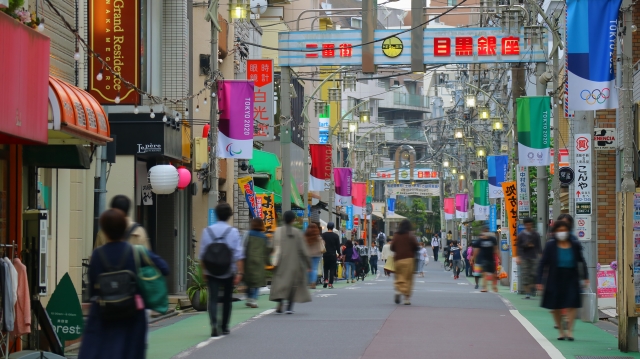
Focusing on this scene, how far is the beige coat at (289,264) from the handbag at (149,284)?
8.88 meters

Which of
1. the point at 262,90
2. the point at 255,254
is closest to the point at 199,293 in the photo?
the point at 255,254

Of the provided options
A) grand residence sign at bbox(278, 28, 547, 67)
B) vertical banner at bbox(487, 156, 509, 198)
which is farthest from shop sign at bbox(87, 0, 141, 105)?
vertical banner at bbox(487, 156, 509, 198)

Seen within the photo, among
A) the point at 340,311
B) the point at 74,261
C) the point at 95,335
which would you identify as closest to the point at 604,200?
the point at 340,311

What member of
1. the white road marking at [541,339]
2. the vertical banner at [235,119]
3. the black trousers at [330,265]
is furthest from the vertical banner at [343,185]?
the white road marking at [541,339]

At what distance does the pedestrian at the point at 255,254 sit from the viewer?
17.5 metres

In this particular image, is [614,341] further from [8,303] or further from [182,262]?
[182,262]

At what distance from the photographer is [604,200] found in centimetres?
2622

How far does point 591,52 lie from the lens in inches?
669

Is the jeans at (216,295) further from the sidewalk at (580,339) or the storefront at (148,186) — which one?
the storefront at (148,186)

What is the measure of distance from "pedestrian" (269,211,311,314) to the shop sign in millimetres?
7336

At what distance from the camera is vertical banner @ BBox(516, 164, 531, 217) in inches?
1258

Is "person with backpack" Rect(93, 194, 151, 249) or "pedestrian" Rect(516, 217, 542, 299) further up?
"person with backpack" Rect(93, 194, 151, 249)

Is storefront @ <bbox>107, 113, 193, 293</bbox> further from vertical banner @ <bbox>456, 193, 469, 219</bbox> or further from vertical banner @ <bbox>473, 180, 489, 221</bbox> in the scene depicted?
vertical banner @ <bbox>456, 193, 469, 219</bbox>

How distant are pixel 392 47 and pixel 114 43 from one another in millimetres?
9996
